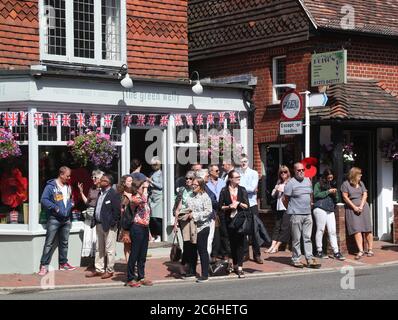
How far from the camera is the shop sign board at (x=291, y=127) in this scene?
16.8m

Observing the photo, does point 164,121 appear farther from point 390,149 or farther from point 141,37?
point 390,149

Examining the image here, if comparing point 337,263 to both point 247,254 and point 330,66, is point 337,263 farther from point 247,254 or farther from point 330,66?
point 330,66

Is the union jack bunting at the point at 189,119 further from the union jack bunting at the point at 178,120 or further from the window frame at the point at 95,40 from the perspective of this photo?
the window frame at the point at 95,40

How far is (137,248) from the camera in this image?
13.3 m

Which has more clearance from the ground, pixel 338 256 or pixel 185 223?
pixel 185 223

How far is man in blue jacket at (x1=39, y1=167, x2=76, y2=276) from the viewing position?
48.9 ft

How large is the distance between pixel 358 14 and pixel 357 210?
5310 millimetres

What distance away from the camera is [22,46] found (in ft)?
54.3

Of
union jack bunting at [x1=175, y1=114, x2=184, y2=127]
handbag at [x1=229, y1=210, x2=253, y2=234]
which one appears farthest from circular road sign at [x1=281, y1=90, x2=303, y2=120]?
handbag at [x1=229, y1=210, x2=253, y2=234]

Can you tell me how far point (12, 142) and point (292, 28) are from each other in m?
7.65

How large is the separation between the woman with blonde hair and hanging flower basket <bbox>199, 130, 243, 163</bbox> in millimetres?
2871

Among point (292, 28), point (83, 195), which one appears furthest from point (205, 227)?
point (292, 28)

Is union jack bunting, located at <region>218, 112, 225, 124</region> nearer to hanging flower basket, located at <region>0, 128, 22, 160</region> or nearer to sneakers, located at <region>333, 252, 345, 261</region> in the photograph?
sneakers, located at <region>333, 252, 345, 261</region>

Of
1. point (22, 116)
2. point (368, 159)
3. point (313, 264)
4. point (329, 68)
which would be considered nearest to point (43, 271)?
point (22, 116)
